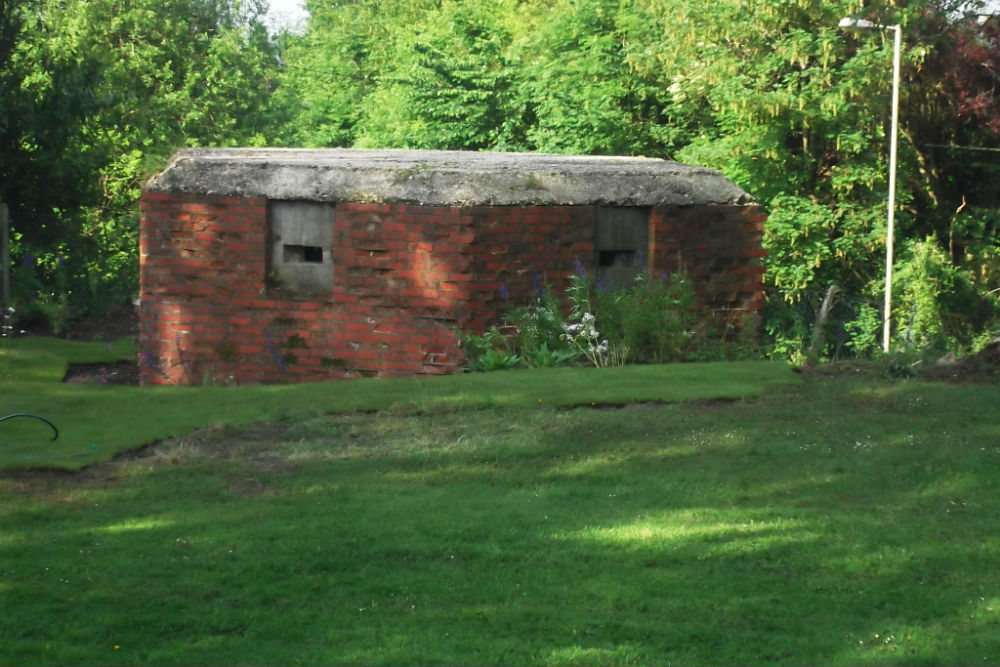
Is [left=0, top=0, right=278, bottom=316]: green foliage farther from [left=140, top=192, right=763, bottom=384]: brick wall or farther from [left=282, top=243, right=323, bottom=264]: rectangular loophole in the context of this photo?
[left=282, top=243, right=323, bottom=264]: rectangular loophole

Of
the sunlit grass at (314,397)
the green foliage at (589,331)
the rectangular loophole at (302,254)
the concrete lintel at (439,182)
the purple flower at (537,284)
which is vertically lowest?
the sunlit grass at (314,397)

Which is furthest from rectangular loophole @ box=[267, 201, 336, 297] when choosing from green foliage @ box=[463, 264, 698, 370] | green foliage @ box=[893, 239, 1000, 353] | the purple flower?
green foliage @ box=[893, 239, 1000, 353]

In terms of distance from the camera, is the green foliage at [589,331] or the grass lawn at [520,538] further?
the green foliage at [589,331]

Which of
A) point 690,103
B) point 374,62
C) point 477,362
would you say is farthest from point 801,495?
point 374,62

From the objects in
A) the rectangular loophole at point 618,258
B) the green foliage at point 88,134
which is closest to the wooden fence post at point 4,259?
the green foliage at point 88,134

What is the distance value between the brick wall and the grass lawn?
1783 mm

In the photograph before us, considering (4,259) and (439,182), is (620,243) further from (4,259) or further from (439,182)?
(4,259)

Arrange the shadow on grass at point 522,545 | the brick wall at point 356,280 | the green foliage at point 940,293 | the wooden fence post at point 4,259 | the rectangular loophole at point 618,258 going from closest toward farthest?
the shadow on grass at point 522,545 → the brick wall at point 356,280 → the rectangular loophole at point 618,258 → the wooden fence post at point 4,259 → the green foliage at point 940,293

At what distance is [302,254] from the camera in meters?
10.2

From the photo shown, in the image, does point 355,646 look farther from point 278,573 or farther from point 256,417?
point 256,417

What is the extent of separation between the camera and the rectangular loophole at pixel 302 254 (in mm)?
10211

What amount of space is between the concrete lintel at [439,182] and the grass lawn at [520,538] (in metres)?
2.28

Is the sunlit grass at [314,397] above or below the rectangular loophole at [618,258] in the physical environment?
below

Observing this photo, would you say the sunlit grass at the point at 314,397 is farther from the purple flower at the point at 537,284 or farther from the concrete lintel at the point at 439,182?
the concrete lintel at the point at 439,182
